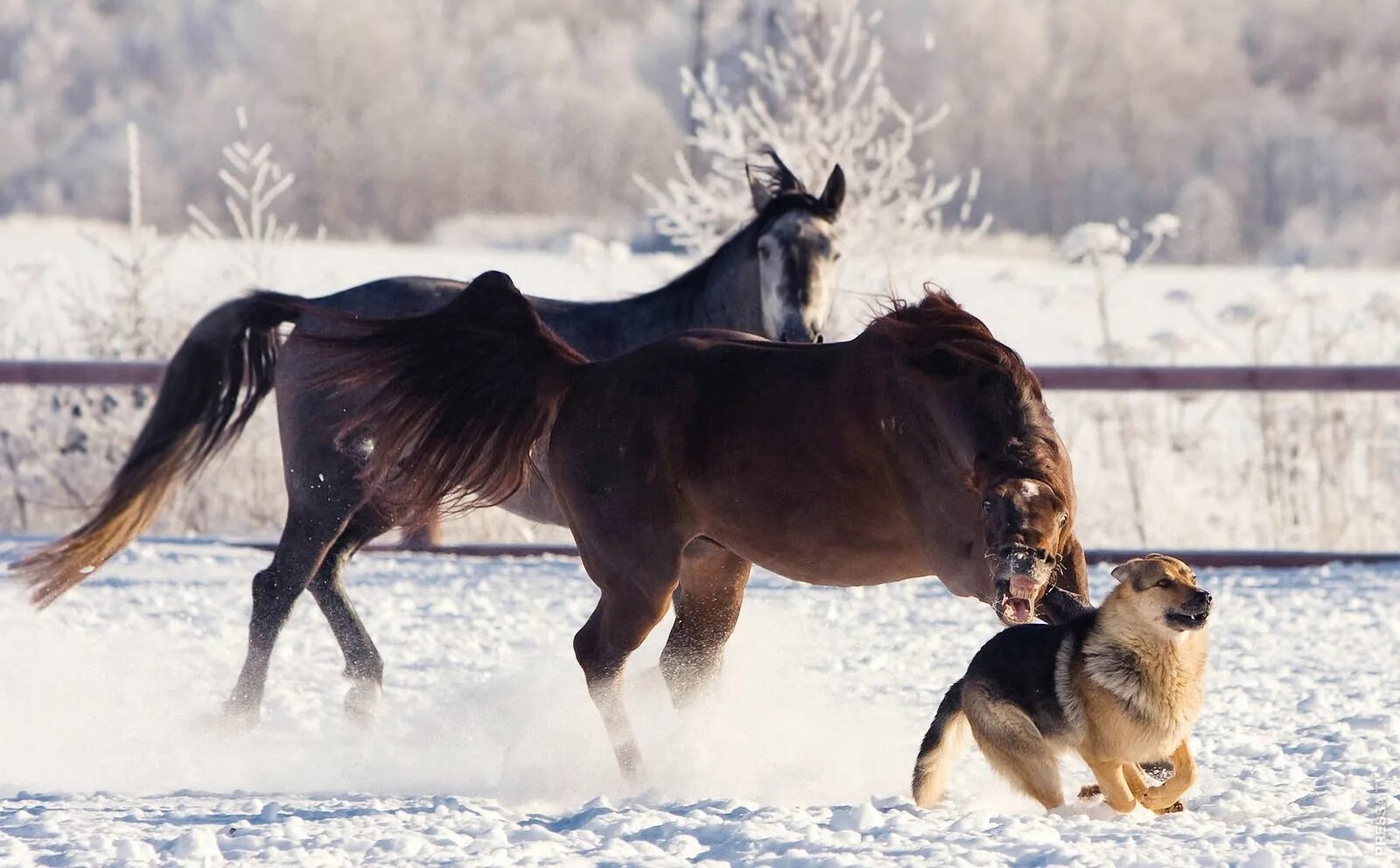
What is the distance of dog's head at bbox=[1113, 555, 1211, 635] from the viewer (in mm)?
3139

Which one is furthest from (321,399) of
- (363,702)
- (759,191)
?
(759,191)

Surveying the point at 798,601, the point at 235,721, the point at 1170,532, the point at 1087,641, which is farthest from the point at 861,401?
the point at 1170,532

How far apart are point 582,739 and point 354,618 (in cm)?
115

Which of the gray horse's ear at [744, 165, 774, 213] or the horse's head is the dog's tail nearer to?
the horse's head

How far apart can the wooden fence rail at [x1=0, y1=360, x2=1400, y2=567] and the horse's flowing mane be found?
430 centimetres

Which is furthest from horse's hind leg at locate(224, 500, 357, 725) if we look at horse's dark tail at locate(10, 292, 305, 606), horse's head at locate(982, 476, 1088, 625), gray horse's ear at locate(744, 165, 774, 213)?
horse's head at locate(982, 476, 1088, 625)

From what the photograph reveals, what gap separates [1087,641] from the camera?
10.7 ft

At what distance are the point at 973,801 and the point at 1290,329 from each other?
11.6 meters

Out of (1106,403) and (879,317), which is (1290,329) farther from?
(879,317)

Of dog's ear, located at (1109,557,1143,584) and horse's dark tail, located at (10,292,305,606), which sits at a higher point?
horse's dark tail, located at (10,292,305,606)

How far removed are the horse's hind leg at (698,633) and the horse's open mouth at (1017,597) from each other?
3.65 feet

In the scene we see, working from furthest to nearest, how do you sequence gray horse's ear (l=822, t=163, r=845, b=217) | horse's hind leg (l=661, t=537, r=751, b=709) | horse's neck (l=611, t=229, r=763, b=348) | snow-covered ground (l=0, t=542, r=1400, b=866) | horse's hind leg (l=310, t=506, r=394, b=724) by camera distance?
gray horse's ear (l=822, t=163, r=845, b=217) → horse's neck (l=611, t=229, r=763, b=348) → horse's hind leg (l=310, t=506, r=394, b=724) → horse's hind leg (l=661, t=537, r=751, b=709) → snow-covered ground (l=0, t=542, r=1400, b=866)

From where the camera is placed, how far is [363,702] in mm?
4754

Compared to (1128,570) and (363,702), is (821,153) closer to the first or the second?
(363,702)
